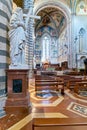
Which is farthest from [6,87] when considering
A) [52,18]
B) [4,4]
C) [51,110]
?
[52,18]

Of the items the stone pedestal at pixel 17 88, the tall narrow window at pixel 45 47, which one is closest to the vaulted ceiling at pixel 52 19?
the tall narrow window at pixel 45 47

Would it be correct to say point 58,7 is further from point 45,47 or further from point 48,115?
point 48,115

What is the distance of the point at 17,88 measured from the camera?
19.3ft

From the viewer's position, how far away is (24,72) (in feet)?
19.4

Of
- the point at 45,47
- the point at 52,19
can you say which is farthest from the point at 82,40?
the point at 45,47

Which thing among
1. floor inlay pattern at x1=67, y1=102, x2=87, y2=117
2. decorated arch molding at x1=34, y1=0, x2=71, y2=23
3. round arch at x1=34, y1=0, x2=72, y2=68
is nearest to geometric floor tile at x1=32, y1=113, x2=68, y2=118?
floor inlay pattern at x1=67, y1=102, x2=87, y2=117

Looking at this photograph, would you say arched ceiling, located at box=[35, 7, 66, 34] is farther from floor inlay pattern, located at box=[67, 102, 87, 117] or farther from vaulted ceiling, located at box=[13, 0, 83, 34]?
floor inlay pattern, located at box=[67, 102, 87, 117]

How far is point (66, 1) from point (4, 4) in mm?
A: 21290

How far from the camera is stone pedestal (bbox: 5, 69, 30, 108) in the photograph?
576 centimetres

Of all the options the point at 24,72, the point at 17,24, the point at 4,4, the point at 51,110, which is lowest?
the point at 51,110

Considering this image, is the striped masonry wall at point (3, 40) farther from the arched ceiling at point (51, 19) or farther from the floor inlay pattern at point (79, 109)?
the arched ceiling at point (51, 19)

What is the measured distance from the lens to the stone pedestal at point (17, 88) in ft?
18.9

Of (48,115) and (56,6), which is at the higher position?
(56,6)

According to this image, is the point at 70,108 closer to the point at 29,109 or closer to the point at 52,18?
the point at 29,109
